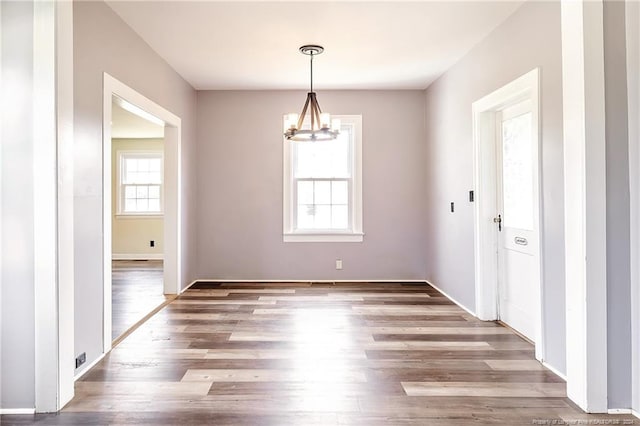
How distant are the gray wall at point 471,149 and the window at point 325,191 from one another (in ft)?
3.51

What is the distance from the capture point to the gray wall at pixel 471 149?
2.58m

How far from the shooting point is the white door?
305 cm

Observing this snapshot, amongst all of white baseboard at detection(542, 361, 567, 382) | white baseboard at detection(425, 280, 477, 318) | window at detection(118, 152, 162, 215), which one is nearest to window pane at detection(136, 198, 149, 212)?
window at detection(118, 152, 162, 215)

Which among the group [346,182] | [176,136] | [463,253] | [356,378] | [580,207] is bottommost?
[356,378]

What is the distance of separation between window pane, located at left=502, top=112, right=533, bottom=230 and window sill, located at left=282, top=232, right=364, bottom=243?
224 centimetres

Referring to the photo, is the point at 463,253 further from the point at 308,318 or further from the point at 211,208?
the point at 211,208

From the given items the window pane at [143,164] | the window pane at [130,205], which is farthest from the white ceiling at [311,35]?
the window pane at [130,205]

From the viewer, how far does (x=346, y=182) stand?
17.9ft

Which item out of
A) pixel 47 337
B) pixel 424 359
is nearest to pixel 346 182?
pixel 424 359

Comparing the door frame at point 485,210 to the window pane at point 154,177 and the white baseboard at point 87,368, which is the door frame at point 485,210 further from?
the window pane at point 154,177

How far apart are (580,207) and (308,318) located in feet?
8.16

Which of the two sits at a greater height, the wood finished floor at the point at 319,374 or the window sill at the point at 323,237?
the window sill at the point at 323,237

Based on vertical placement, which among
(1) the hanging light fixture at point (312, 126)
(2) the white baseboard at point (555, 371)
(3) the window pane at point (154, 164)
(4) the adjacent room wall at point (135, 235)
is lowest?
(2) the white baseboard at point (555, 371)

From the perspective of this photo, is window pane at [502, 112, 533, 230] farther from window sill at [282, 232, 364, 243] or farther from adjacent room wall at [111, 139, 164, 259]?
adjacent room wall at [111, 139, 164, 259]
